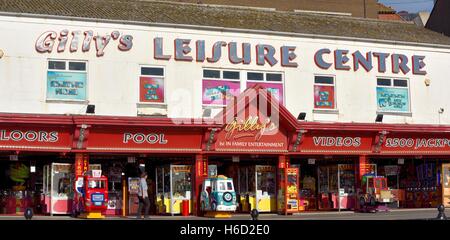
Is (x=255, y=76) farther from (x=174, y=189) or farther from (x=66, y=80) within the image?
(x=66, y=80)

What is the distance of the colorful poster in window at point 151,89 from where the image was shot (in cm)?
2620

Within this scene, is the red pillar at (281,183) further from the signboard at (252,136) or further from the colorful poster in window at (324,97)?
the colorful poster in window at (324,97)

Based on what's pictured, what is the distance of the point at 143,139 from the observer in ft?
84.0

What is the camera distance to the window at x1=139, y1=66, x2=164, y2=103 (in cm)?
2620

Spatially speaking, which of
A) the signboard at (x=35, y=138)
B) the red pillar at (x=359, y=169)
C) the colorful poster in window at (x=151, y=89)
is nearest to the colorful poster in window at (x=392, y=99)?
the red pillar at (x=359, y=169)

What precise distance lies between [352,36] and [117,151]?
1215cm

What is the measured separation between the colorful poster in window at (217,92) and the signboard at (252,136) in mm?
1111

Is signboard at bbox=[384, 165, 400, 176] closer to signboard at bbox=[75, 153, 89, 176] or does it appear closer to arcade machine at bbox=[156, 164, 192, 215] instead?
arcade machine at bbox=[156, 164, 192, 215]

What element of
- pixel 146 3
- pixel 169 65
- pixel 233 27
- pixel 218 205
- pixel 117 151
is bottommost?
pixel 218 205

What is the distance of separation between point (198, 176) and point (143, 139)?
2.67 meters

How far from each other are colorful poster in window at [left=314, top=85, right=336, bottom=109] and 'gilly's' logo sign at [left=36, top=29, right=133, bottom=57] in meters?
8.48

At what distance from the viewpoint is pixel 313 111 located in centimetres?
2880
